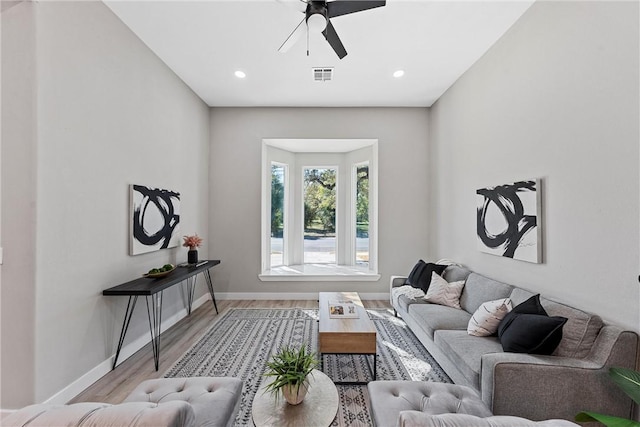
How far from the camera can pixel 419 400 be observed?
1.62 m

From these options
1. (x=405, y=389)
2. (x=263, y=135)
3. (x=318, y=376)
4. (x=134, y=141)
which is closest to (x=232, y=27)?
(x=134, y=141)

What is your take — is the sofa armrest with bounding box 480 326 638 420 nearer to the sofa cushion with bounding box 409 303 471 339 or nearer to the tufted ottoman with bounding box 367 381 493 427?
the tufted ottoman with bounding box 367 381 493 427

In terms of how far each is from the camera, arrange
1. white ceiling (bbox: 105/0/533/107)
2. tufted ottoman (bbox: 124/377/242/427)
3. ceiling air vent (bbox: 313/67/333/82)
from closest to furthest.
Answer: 1. tufted ottoman (bbox: 124/377/242/427)
2. white ceiling (bbox: 105/0/533/107)
3. ceiling air vent (bbox: 313/67/333/82)

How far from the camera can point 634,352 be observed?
169cm

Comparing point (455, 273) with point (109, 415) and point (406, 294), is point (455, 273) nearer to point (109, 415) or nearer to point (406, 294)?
point (406, 294)

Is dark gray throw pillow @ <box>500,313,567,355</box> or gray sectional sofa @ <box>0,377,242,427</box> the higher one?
gray sectional sofa @ <box>0,377,242,427</box>

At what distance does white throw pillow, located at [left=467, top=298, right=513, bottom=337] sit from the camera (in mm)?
2383

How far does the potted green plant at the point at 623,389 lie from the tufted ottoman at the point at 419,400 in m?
0.49

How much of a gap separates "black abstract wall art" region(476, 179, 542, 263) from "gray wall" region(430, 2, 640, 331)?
0.26 feet

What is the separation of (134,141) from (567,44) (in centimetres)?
389

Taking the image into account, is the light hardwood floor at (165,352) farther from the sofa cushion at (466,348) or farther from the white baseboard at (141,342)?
the sofa cushion at (466,348)

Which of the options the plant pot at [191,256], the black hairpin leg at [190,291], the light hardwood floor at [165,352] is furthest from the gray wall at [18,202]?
the black hairpin leg at [190,291]

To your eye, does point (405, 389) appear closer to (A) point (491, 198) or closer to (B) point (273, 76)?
(A) point (491, 198)

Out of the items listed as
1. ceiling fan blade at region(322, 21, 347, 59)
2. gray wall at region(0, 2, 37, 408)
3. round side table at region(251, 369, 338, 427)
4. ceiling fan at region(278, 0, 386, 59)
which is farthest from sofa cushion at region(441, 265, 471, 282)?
gray wall at region(0, 2, 37, 408)
